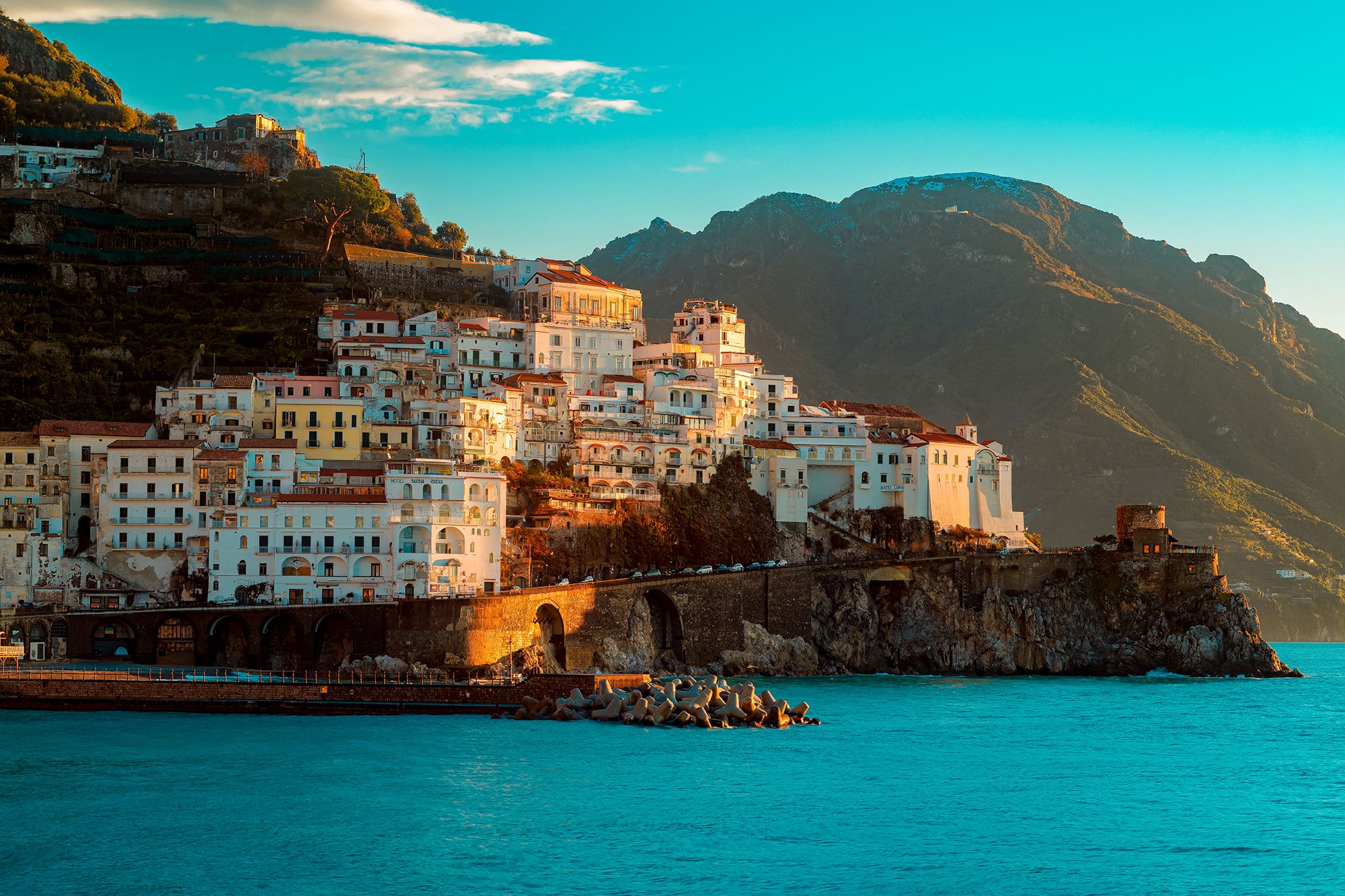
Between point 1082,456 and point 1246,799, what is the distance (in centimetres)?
11857

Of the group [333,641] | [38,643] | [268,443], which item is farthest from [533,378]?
[38,643]

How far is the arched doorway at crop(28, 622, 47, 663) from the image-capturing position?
76.8m

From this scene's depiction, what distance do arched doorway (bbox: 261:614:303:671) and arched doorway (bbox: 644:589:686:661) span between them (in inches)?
745

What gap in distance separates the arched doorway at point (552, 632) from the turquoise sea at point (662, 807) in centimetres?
1353

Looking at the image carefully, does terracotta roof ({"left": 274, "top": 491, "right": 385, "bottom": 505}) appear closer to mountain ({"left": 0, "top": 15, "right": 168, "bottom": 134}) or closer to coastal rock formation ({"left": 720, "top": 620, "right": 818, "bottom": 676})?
coastal rock formation ({"left": 720, "top": 620, "right": 818, "bottom": 676})

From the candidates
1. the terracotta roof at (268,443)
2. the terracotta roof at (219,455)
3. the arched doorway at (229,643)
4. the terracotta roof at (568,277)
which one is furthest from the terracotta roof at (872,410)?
the arched doorway at (229,643)

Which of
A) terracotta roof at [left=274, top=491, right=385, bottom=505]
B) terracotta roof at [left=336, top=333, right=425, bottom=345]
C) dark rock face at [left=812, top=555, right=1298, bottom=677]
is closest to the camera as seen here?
terracotta roof at [left=274, top=491, right=385, bottom=505]

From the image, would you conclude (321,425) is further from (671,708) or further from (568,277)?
(671,708)

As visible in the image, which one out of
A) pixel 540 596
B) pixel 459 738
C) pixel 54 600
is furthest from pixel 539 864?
pixel 54 600

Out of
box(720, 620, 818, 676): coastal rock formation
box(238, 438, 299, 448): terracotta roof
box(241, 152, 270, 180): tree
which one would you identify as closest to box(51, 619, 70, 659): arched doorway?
box(238, 438, 299, 448): terracotta roof

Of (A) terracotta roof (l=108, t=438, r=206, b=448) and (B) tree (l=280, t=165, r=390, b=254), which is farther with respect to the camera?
(B) tree (l=280, t=165, r=390, b=254)

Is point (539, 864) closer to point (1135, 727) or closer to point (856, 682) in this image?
point (1135, 727)

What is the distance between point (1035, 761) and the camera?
6406 cm

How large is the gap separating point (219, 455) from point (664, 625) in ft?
81.5
